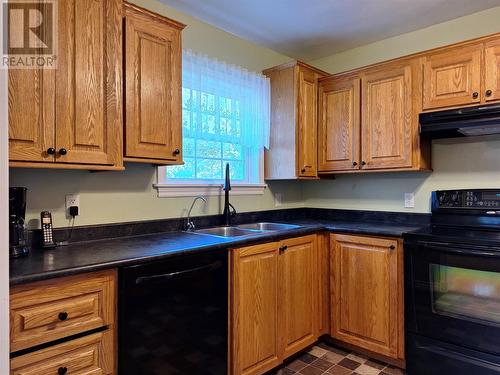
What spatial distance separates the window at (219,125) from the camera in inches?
94.8

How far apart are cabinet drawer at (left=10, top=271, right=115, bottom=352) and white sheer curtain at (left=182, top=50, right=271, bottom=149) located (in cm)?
133

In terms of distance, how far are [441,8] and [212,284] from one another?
2.48 m

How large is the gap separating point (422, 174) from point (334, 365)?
1.61 meters

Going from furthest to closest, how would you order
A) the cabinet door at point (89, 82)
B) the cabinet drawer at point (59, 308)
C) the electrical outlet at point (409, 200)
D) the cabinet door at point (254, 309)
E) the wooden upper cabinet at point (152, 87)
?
the electrical outlet at point (409, 200), the cabinet door at point (254, 309), the wooden upper cabinet at point (152, 87), the cabinet door at point (89, 82), the cabinet drawer at point (59, 308)

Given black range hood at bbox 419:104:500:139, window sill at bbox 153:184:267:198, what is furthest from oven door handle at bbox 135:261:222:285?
black range hood at bbox 419:104:500:139

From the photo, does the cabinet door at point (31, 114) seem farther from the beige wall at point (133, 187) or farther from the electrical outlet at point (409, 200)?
the electrical outlet at point (409, 200)

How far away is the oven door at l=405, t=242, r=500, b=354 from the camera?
189cm

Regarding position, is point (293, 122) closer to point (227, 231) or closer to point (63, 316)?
point (227, 231)

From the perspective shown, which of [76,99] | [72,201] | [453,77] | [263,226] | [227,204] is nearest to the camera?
[76,99]

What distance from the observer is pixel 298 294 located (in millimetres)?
2369

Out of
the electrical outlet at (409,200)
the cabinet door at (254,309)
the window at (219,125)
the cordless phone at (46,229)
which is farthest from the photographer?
the electrical outlet at (409,200)

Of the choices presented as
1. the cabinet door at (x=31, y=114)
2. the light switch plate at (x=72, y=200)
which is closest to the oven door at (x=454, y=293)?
the light switch plate at (x=72, y=200)

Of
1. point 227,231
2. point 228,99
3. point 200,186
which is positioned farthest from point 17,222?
point 228,99

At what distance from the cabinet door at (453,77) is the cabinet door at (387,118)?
0.44 ft
